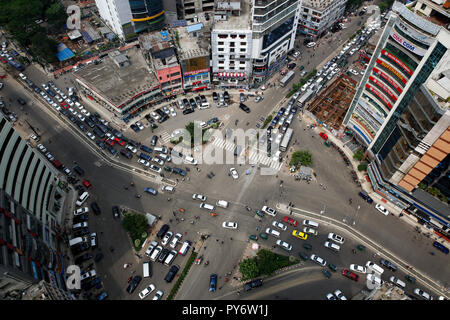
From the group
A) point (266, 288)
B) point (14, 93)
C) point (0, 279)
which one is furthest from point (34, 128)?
point (266, 288)

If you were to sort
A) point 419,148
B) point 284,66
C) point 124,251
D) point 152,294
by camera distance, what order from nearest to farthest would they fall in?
point 419,148 → point 152,294 → point 124,251 → point 284,66

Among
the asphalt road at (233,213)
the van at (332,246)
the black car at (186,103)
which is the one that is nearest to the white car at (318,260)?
the asphalt road at (233,213)

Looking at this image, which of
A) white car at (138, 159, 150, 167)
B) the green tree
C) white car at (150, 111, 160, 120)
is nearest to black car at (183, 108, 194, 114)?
white car at (150, 111, 160, 120)

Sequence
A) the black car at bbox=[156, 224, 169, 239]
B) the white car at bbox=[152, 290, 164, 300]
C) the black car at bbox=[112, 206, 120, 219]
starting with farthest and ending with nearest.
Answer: the black car at bbox=[112, 206, 120, 219] < the black car at bbox=[156, 224, 169, 239] < the white car at bbox=[152, 290, 164, 300]

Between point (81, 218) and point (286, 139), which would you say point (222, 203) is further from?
point (81, 218)

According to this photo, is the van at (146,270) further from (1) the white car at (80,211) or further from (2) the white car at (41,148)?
(2) the white car at (41,148)

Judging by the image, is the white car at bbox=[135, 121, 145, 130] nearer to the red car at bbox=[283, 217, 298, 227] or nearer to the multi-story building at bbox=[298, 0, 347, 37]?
the red car at bbox=[283, 217, 298, 227]

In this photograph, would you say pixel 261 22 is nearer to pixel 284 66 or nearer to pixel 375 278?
pixel 284 66
